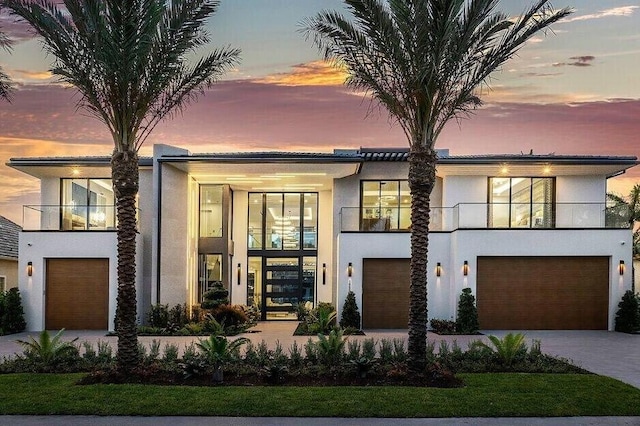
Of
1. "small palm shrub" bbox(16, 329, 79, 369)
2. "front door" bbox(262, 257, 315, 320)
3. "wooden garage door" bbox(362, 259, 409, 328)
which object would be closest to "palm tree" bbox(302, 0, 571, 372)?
"small palm shrub" bbox(16, 329, 79, 369)

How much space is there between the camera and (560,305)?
19047mm

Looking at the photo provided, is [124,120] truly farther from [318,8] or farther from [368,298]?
[368,298]

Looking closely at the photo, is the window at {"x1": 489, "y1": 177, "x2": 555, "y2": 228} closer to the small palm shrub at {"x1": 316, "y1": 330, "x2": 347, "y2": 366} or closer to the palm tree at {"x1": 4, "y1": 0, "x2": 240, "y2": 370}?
the small palm shrub at {"x1": 316, "y1": 330, "x2": 347, "y2": 366}

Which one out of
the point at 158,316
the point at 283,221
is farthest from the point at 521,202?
the point at 158,316

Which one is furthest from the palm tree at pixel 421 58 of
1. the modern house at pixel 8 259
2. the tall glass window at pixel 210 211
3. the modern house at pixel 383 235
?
the modern house at pixel 8 259

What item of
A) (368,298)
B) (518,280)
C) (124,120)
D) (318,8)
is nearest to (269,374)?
(124,120)

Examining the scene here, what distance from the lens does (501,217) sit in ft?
66.5

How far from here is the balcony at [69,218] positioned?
64.8 feet

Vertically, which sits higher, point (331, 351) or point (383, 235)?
point (383, 235)

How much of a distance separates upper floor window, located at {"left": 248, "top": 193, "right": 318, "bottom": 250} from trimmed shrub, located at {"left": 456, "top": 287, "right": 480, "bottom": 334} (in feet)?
24.6

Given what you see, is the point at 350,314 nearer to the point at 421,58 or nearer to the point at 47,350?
the point at 47,350

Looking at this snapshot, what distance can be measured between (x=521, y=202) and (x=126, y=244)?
1523cm

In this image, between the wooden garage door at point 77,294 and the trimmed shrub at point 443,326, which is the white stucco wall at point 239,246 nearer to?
the wooden garage door at point 77,294

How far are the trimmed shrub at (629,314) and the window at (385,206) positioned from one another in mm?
7670
